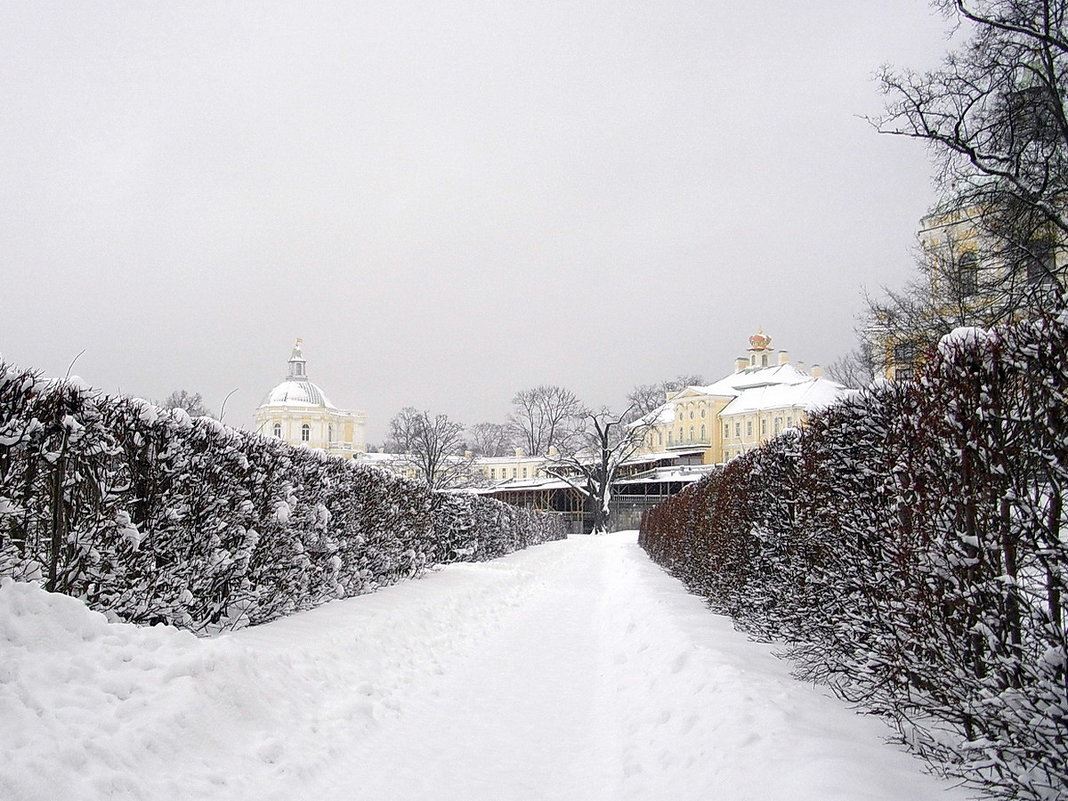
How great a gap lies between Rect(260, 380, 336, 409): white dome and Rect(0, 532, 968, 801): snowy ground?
88578 millimetres

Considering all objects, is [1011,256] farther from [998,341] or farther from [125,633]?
[125,633]

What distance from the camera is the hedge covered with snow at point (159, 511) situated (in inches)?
202

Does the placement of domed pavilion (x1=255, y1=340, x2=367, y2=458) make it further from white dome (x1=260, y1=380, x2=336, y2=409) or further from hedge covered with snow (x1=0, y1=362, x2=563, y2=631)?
hedge covered with snow (x1=0, y1=362, x2=563, y2=631)

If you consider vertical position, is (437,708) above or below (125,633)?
below

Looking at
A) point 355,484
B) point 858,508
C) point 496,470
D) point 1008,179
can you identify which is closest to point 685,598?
point 355,484

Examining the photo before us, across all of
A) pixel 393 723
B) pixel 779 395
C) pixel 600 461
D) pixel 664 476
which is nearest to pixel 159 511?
pixel 393 723

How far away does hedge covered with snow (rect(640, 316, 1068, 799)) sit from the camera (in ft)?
9.11

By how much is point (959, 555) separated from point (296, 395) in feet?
311

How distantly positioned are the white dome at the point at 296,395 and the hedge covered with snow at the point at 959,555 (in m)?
92.2

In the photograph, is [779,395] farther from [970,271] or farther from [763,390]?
[970,271]

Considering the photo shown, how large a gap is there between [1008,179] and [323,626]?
1478 centimetres

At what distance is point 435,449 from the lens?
216ft

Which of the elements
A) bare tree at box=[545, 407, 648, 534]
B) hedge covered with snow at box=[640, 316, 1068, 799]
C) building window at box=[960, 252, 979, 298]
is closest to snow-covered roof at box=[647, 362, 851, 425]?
bare tree at box=[545, 407, 648, 534]

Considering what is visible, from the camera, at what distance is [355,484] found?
11312 mm
